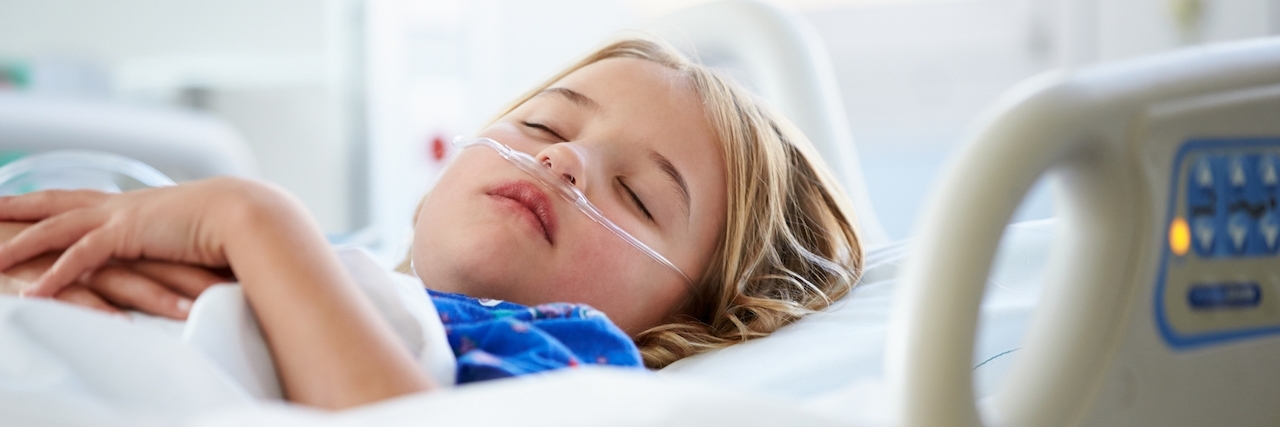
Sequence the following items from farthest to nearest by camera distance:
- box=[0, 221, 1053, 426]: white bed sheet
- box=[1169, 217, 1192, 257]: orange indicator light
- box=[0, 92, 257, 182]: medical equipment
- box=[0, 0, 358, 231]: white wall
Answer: box=[0, 0, 358, 231]: white wall < box=[0, 92, 257, 182]: medical equipment < box=[1169, 217, 1192, 257]: orange indicator light < box=[0, 221, 1053, 426]: white bed sheet

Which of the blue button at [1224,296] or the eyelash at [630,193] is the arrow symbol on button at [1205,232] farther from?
the eyelash at [630,193]

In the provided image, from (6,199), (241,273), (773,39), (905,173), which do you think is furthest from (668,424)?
(905,173)

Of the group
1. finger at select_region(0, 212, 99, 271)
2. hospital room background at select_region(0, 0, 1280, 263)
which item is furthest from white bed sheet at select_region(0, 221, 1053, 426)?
hospital room background at select_region(0, 0, 1280, 263)

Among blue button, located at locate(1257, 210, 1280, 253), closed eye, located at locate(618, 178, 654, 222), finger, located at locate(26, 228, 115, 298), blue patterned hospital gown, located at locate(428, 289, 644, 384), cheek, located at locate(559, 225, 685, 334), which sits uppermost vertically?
blue button, located at locate(1257, 210, 1280, 253)

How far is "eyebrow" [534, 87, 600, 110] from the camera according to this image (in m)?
1.21

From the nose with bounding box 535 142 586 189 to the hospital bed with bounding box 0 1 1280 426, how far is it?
14.5 inches

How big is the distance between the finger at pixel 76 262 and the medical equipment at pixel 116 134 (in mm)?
676

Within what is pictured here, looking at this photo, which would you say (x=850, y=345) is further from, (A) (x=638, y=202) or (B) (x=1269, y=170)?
(B) (x=1269, y=170)

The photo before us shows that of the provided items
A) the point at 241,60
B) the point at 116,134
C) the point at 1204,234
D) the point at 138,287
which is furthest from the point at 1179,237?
the point at 241,60

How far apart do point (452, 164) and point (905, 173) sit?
2.92 metres

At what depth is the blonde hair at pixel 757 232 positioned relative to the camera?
1230mm

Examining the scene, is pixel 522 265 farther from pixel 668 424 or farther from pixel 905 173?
pixel 905 173

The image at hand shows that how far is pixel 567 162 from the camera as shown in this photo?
1.09 metres

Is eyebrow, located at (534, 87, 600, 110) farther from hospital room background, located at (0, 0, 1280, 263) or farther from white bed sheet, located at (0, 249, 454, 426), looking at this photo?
hospital room background, located at (0, 0, 1280, 263)
